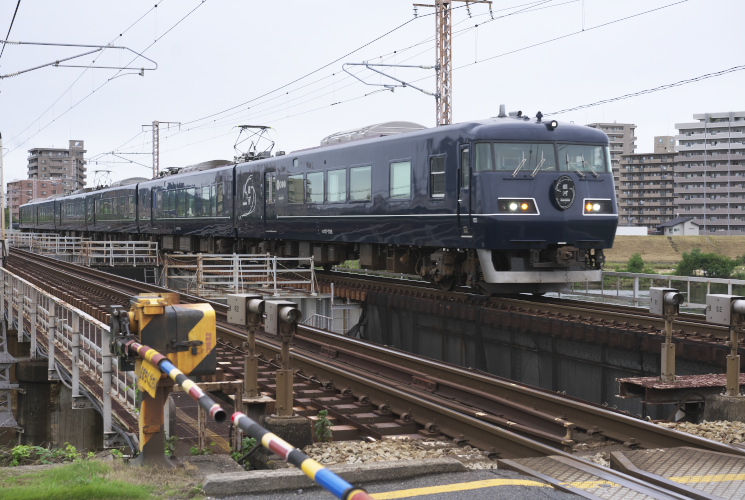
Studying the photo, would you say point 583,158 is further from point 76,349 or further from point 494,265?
point 76,349

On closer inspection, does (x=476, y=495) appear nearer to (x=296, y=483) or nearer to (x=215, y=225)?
(x=296, y=483)

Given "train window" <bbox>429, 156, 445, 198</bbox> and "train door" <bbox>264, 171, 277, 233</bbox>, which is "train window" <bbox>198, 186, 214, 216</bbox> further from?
"train window" <bbox>429, 156, 445, 198</bbox>

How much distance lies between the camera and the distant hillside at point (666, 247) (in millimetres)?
68375

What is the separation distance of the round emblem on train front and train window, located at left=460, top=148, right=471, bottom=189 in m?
1.51

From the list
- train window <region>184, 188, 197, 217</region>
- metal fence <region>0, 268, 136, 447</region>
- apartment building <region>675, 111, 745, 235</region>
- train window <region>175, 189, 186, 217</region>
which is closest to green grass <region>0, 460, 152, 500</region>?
metal fence <region>0, 268, 136, 447</region>

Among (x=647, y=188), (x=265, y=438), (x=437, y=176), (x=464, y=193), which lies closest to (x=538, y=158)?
(x=464, y=193)

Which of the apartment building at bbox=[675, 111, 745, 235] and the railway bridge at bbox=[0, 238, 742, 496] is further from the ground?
the apartment building at bbox=[675, 111, 745, 235]

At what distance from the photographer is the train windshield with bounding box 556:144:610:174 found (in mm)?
15367

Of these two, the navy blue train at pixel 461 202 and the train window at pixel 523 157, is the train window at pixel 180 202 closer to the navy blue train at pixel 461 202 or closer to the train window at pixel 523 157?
the navy blue train at pixel 461 202

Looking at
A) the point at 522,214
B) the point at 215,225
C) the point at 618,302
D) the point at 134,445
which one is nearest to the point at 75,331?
the point at 134,445

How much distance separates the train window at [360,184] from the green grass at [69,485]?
1354cm

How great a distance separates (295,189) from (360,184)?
388cm

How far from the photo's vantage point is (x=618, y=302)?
53.6 feet

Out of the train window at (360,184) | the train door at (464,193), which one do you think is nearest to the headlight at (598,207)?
the train door at (464,193)
